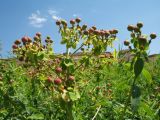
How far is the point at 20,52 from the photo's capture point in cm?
331

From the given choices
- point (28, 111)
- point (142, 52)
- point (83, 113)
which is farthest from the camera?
point (83, 113)

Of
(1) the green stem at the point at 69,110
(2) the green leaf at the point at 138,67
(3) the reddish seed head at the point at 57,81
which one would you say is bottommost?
(1) the green stem at the point at 69,110

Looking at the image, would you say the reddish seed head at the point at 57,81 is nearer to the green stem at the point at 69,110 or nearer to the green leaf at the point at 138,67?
the green stem at the point at 69,110

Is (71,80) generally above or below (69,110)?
above

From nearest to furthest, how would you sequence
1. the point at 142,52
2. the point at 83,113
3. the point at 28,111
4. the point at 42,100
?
the point at 142,52 < the point at 28,111 < the point at 83,113 < the point at 42,100

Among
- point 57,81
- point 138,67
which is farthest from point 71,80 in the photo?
point 138,67

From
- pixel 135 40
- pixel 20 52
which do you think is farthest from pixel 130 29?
pixel 20 52

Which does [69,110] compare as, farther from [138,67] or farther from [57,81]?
[138,67]

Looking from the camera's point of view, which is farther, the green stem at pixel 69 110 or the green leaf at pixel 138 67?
the green stem at pixel 69 110

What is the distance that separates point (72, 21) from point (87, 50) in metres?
0.28

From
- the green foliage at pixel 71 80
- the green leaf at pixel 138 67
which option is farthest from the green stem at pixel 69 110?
the green leaf at pixel 138 67

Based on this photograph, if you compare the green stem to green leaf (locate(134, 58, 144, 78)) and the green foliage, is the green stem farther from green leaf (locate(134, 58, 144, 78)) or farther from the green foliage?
green leaf (locate(134, 58, 144, 78))

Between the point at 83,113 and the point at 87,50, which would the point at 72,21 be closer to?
the point at 87,50

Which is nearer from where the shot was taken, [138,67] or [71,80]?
[138,67]
